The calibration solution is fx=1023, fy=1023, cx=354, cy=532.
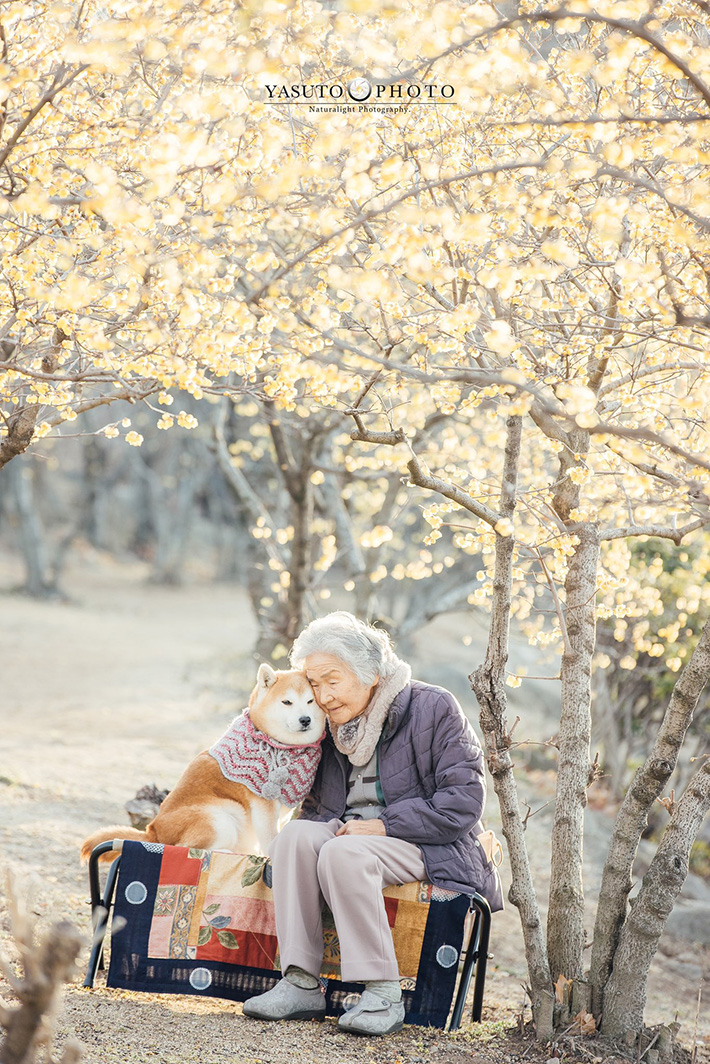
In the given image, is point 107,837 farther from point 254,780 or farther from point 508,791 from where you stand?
point 508,791

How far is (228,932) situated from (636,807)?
145 cm

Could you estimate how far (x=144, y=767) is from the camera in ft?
26.9

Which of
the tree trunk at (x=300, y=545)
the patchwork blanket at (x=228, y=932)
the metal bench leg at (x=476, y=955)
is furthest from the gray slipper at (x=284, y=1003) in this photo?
the tree trunk at (x=300, y=545)

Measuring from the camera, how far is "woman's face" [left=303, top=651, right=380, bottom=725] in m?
3.54

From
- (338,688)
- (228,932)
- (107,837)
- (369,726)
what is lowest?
(228,932)

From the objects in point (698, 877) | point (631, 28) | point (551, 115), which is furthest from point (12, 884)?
point (698, 877)

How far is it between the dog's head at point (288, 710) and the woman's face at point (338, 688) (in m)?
0.05

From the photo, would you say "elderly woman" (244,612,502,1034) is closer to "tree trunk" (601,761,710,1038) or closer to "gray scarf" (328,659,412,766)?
A: "gray scarf" (328,659,412,766)

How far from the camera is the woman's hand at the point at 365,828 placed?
3424 millimetres

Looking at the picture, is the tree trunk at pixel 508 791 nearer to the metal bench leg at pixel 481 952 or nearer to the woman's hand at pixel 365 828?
the metal bench leg at pixel 481 952

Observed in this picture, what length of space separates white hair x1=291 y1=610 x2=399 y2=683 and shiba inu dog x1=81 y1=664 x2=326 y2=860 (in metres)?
0.13

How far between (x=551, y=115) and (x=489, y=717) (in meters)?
2.05

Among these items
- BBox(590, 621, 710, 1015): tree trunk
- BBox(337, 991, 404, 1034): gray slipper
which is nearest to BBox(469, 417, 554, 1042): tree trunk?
BBox(590, 621, 710, 1015): tree trunk

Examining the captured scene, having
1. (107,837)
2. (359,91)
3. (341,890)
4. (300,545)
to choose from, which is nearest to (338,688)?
(341,890)
